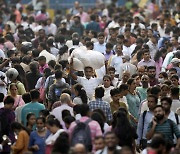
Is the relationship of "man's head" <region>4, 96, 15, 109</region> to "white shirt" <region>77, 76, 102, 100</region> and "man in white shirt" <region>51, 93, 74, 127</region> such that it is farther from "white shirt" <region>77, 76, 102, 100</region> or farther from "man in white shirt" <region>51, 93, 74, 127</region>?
"white shirt" <region>77, 76, 102, 100</region>

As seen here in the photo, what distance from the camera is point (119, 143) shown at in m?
17.0

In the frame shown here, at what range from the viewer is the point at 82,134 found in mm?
16938

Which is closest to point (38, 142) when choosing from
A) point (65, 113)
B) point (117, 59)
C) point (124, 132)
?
point (65, 113)

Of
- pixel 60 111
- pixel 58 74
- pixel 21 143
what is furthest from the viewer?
pixel 58 74

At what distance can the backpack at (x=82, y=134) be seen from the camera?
16844mm

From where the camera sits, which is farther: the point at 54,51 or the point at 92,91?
the point at 54,51

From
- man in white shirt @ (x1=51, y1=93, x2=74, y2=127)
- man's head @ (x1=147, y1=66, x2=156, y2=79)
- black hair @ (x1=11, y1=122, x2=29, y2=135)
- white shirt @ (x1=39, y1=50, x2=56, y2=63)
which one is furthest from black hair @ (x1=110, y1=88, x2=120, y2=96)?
white shirt @ (x1=39, y1=50, x2=56, y2=63)

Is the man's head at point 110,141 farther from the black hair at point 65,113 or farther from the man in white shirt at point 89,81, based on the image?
the man in white shirt at point 89,81

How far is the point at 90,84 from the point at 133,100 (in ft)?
6.18

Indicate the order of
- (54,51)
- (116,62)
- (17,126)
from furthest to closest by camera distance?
1. (54,51)
2. (116,62)
3. (17,126)

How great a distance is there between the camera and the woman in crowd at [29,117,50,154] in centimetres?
1745

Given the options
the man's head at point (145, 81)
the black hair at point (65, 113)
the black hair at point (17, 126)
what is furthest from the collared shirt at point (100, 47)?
the black hair at point (17, 126)

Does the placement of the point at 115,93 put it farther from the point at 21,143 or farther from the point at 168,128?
the point at 21,143

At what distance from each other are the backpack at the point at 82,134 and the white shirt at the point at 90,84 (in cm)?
575
